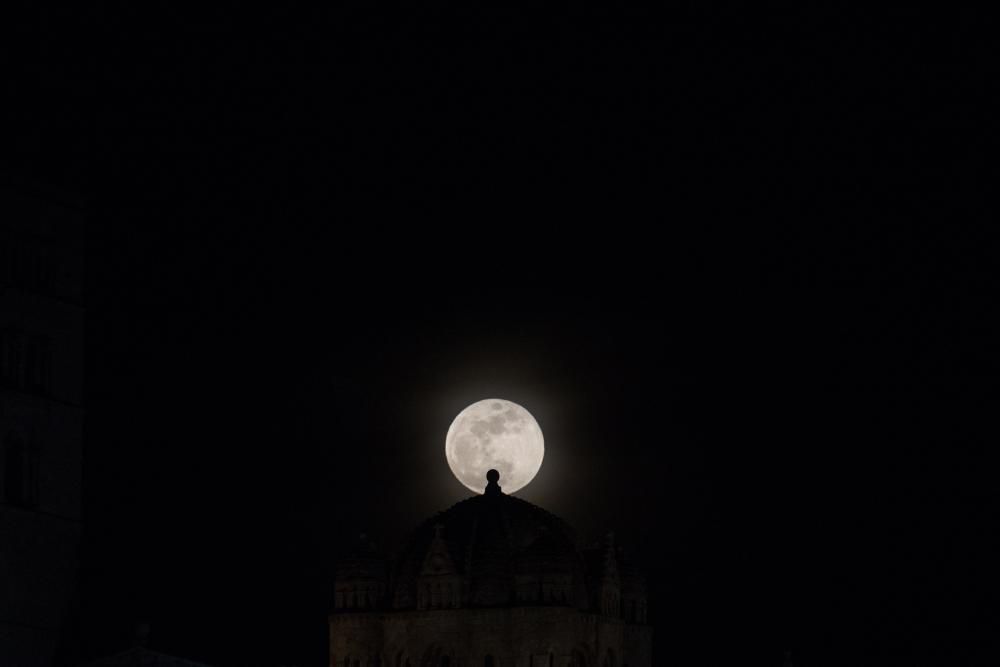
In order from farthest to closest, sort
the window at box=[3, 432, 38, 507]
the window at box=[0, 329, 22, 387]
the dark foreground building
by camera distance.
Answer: the window at box=[0, 329, 22, 387] → the dark foreground building → the window at box=[3, 432, 38, 507]

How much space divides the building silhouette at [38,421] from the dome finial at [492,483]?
15798 mm

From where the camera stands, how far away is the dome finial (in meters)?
106

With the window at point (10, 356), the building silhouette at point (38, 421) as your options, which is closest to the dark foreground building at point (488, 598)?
the building silhouette at point (38, 421)

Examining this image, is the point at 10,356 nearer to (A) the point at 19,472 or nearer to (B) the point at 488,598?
(A) the point at 19,472

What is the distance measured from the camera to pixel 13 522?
328 ft

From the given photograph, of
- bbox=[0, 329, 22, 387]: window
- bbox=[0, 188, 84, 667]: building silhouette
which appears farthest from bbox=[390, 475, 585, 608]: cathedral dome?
bbox=[0, 329, 22, 387]: window

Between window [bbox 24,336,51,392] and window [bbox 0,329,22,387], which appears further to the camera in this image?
window [bbox 24,336,51,392]

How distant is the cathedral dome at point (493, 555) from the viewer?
333ft

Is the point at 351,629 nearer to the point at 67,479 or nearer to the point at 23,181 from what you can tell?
the point at 67,479

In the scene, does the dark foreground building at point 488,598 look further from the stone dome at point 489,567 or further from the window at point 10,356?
the window at point 10,356

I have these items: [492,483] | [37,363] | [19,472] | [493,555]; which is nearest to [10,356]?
[37,363]

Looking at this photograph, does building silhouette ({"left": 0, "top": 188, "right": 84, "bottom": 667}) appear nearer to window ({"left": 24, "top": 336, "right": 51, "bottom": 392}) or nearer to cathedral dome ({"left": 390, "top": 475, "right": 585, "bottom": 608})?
window ({"left": 24, "top": 336, "right": 51, "bottom": 392})

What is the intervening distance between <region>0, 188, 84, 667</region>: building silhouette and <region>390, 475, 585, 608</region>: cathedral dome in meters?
13.0

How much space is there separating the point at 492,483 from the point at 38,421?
17738 mm
